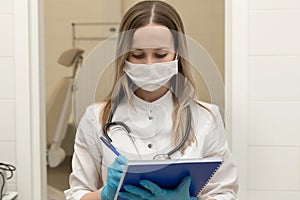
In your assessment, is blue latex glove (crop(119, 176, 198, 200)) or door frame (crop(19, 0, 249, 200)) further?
door frame (crop(19, 0, 249, 200))

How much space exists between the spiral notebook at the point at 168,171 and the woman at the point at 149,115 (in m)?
0.04

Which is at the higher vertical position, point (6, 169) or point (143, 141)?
point (143, 141)

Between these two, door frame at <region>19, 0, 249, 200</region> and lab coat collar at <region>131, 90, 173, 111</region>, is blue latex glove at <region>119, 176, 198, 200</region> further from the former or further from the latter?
door frame at <region>19, 0, 249, 200</region>

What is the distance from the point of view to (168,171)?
3.56 feet

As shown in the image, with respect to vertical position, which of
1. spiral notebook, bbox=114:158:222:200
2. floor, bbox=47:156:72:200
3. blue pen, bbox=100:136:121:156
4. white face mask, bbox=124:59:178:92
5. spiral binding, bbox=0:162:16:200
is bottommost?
floor, bbox=47:156:72:200

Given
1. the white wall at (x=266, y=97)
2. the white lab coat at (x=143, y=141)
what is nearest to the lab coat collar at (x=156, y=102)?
the white lab coat at (x=143, y=141)

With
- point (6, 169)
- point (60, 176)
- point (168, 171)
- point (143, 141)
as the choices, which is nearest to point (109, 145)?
point (143, 141)

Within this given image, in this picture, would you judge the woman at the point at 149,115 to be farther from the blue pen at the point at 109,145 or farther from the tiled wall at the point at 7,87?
the tiled wall at the point at 7,87

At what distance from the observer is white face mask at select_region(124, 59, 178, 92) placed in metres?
1.24

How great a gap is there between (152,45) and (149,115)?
0.67 ft

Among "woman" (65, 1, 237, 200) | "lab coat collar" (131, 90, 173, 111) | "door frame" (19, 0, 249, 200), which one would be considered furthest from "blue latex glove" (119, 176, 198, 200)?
"door frame" (19, 0, 249, 200)

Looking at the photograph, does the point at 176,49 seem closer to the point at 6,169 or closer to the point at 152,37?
the point at 152,37

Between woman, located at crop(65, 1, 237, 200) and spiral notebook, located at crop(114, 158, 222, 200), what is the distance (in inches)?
1.7

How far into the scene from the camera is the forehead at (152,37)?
1206 millimetres
